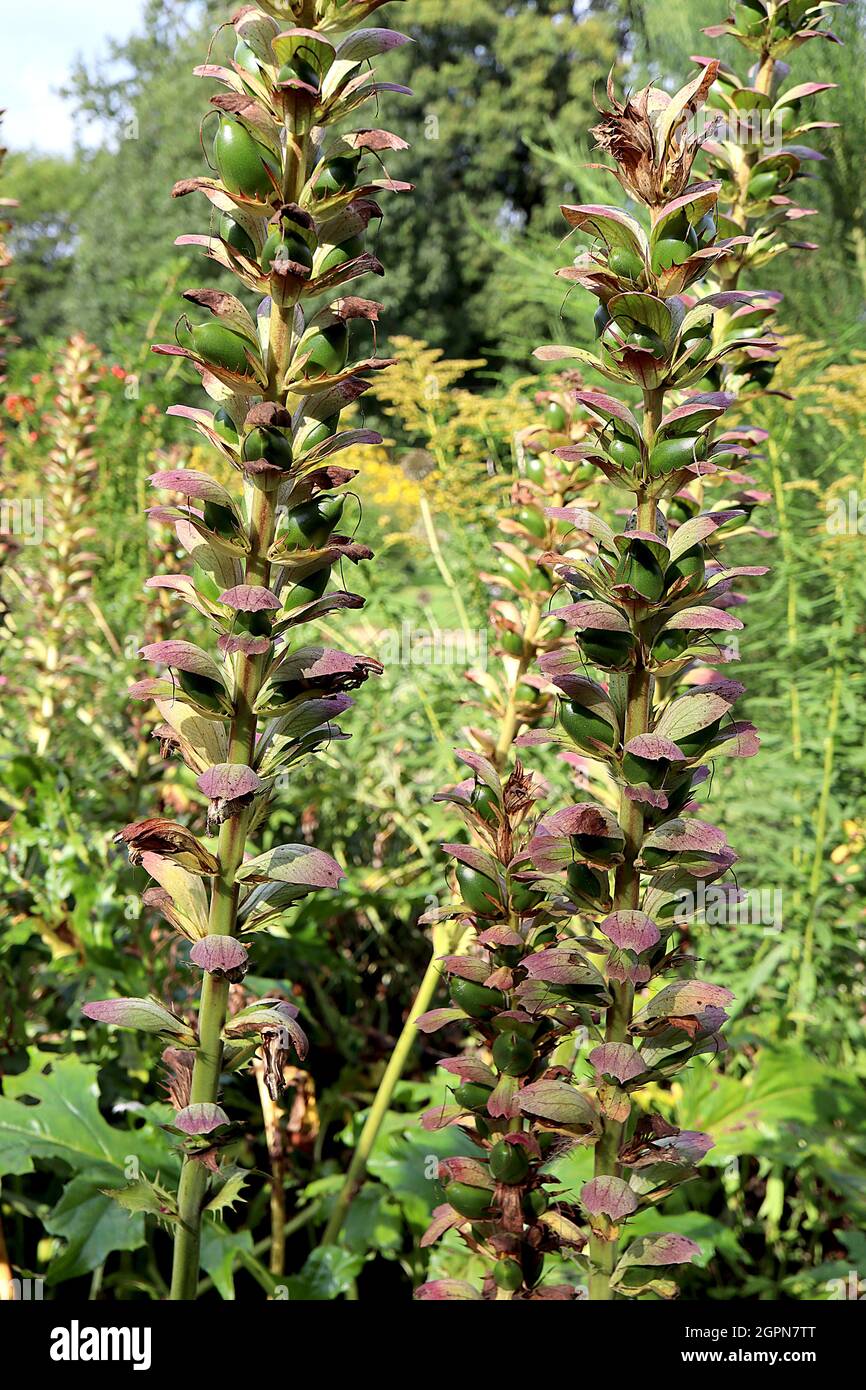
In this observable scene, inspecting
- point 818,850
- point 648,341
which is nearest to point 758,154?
point 648,341

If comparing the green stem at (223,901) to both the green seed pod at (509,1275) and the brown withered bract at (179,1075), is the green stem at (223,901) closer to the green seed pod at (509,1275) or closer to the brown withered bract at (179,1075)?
the brown withered bract at (179,1075)

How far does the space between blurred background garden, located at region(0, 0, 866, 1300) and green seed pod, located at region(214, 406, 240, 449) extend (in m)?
0.25

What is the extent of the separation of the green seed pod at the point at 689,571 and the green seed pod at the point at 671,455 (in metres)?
0.07

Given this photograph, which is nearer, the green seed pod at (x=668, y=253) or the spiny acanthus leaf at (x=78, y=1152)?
the green seed pod at (x=668, y=253)

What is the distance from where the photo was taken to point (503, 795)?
3.40 ft

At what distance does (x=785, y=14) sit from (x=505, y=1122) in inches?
58.3

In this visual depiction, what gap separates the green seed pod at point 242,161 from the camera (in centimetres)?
89

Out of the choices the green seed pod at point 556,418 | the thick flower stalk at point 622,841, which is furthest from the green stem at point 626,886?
the green seed pod at point 556,418

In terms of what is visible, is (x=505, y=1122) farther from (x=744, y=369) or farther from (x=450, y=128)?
(x=450, y=128)

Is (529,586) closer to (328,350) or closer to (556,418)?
(556,418)

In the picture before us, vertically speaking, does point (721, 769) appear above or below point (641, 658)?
above

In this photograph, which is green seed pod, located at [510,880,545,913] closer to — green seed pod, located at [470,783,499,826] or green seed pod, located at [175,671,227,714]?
green seed pod, located at [470,783,499,826]
